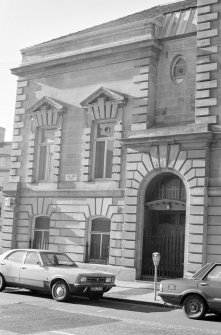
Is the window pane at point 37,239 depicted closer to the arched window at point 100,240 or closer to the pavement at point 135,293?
the arched window at point 100,240

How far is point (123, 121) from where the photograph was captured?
22594mm

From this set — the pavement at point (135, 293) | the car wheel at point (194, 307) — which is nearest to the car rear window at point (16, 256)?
the pavement at point (135, 293)

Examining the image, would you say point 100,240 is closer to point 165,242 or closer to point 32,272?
point 165,242

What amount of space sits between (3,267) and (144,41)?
11.5 m

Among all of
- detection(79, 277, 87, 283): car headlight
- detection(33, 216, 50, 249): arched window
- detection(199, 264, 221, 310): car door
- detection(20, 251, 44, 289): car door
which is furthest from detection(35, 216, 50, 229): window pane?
detection(199, 264, 221, 310): car door

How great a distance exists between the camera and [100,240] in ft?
74.7

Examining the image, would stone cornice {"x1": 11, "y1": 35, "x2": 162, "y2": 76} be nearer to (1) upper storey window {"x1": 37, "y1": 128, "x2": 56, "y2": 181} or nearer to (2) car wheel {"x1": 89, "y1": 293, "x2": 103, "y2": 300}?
(1) upper storey window {"x1": 37, "y1": 128, "x2": 56, "y2": 181}

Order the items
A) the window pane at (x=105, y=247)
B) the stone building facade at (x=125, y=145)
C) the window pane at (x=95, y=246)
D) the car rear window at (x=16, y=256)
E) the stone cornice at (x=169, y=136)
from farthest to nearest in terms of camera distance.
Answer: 1. the window pane at (x=95, y=246)
2. the window pane at (x=105, y=247)
3. the stone building facade at (x=125, y=145)
4. the stone cornice at (x=169, y=136)
5. the car rear window at (x=16, y=256)

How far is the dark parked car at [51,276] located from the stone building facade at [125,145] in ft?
17.2

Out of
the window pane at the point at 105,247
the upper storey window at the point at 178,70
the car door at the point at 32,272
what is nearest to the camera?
the car door at the point at 32,272

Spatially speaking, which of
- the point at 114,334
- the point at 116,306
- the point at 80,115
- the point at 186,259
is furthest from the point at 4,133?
the point at 114,334

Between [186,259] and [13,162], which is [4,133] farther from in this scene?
[186,259]

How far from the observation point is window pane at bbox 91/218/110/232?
22688 mm

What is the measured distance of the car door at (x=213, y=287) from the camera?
41.0 ft
